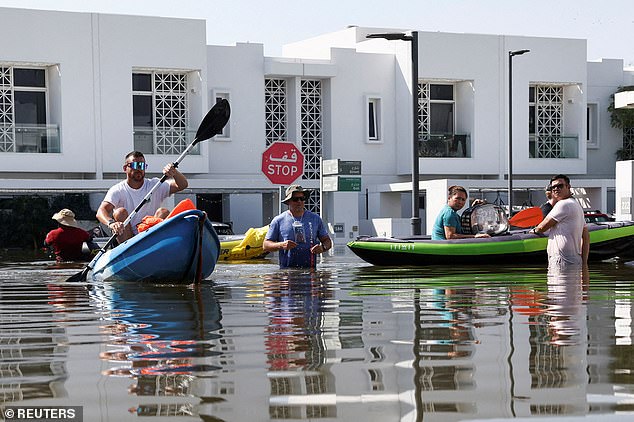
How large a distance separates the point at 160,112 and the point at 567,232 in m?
22.2

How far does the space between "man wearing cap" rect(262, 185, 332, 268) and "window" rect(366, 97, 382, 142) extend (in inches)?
938

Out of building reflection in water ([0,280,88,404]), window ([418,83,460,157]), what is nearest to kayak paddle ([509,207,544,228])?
building reflection in water ([0,280,88,404])

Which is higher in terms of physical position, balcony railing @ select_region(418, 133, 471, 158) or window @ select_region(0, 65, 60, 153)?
window @ select_region(0, 65, 60, 153)

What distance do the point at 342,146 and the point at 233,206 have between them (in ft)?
13.5

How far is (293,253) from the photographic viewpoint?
47.1 ft

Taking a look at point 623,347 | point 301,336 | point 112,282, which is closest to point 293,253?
point 112,282

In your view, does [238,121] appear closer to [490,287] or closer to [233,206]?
A: [233,206]

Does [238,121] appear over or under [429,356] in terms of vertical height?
over

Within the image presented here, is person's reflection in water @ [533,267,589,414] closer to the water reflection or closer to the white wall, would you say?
the water reflection

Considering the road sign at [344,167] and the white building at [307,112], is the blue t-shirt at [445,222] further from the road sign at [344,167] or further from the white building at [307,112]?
the white building at [307,112]

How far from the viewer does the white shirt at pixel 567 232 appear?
13.7 m

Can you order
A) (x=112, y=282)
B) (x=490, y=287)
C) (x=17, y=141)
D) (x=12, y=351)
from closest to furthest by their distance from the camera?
1. (x=12, y=351)
2. (x=490, y=287)
3. (x=112, y=282)
4. (x=17, y=141)

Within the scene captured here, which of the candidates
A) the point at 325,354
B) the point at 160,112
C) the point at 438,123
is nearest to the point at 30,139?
the point at 160,112
